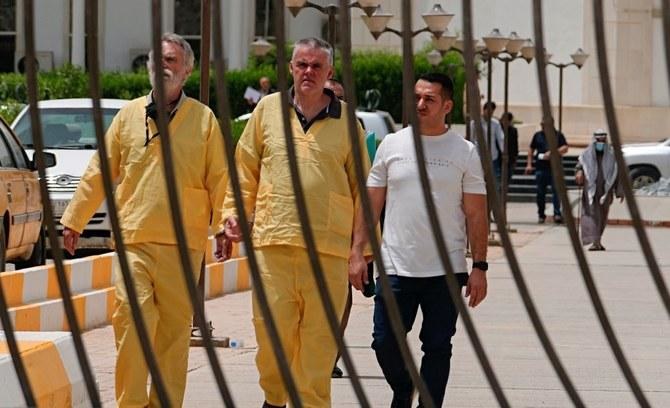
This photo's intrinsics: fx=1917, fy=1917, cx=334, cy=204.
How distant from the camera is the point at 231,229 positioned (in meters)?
7.64

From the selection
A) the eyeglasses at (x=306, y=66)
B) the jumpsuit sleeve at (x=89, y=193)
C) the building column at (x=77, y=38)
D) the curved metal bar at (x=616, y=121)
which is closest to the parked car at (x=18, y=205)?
the jumpsuit sleeve at (x=89, y=193)

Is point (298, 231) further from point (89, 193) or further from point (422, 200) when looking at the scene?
point (89, 193)

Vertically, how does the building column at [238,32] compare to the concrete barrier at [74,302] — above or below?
above

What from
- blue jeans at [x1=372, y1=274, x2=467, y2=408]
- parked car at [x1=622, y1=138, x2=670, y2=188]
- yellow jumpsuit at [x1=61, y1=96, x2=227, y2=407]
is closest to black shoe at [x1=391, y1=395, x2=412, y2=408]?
blue jeans at [x1=372, y1=274, x2=467, y2=408]

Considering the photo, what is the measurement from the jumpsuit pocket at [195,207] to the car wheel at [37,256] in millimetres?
7884

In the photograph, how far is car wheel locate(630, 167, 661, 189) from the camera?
125 ft

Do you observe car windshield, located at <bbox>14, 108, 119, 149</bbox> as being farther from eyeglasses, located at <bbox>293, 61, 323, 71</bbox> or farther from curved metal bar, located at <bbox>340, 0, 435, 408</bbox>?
curved metal bar, located at <bbox>340, 0, 435, 408</bbox>

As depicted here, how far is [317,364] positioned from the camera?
7.73 m

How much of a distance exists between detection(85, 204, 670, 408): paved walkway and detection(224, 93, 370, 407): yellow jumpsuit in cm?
156

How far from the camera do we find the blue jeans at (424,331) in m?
7.82

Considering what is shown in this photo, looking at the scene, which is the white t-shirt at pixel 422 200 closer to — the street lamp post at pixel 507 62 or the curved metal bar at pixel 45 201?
the curved metal bar at pixel 45 201

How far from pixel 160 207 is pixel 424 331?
121 centimetres

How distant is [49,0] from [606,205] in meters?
30.0

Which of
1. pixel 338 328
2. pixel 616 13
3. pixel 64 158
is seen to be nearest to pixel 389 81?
pixel 616 13
